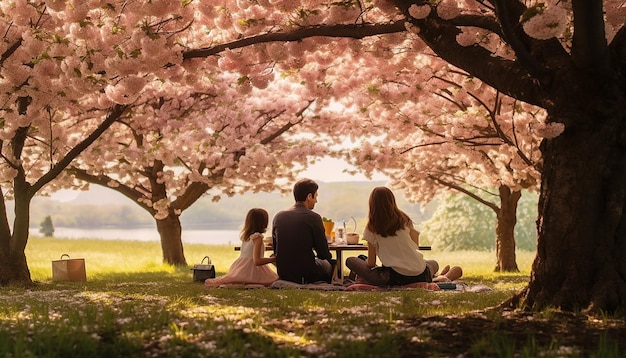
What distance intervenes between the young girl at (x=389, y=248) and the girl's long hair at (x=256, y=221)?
4.66 ft

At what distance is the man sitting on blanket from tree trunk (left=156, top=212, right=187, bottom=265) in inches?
350

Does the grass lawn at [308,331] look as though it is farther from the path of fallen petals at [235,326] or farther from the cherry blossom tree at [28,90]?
the cherry blossom tree at [28,90]

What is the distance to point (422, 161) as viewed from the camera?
1588 centimetres

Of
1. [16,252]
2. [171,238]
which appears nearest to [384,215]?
[16,252]

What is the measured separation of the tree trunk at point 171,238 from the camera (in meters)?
17.8

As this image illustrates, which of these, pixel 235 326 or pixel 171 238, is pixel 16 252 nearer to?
pixel 171 238

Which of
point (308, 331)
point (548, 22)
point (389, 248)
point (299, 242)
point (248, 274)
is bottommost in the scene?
point (308, 331)

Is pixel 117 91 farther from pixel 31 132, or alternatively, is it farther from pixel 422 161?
pixel 422 161

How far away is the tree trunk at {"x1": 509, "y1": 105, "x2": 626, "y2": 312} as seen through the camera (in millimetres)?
5383

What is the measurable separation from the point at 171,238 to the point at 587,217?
14.2 m

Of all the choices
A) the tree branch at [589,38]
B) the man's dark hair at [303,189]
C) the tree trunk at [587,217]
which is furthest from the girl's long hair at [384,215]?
the tree branch at [589,38]

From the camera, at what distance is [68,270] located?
12.6 metres

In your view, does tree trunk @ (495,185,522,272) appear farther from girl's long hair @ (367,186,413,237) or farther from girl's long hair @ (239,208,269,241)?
girl's long hair @ (239,208,269,241)

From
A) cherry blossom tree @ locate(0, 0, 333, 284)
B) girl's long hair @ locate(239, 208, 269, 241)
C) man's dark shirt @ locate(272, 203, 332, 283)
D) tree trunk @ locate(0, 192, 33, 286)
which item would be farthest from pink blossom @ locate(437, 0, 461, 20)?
tree trunk @ locate(0, 192, 33, 286)
